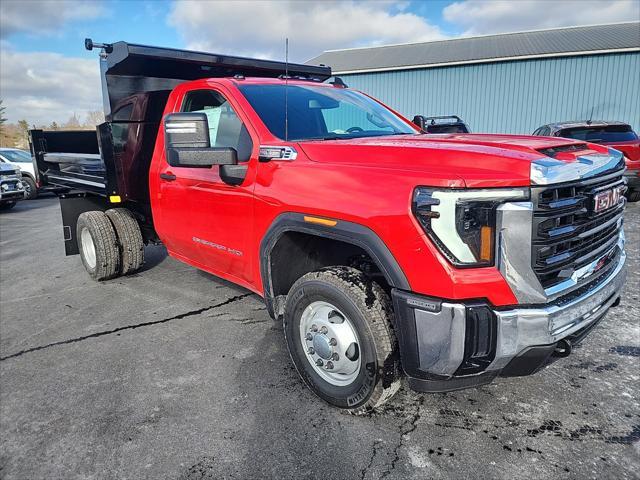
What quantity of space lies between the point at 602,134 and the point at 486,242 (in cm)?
933

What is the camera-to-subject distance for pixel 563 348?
214 cm

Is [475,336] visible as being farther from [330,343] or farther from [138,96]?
[138,96]

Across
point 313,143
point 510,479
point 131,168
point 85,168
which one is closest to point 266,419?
point 510,479

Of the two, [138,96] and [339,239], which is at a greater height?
[138,96]

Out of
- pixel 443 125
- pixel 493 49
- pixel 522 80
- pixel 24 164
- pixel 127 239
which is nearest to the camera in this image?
pixel 127 239

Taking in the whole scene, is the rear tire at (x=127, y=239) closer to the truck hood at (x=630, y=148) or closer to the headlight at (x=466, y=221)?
the headlight at (x=466, y=221)

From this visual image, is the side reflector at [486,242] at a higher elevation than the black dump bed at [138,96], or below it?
below

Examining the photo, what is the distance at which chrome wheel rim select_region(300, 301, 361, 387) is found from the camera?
8.12 ft

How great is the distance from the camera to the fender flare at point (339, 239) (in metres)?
2.09

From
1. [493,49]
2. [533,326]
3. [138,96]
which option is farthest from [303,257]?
[493,49]

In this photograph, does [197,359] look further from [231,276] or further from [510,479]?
[510,479]

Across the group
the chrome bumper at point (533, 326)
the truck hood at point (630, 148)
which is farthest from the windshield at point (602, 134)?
the chrome bumper at point (533, 326)

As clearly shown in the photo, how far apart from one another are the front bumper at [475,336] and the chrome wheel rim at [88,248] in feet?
14.5

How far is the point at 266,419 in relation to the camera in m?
2.55
